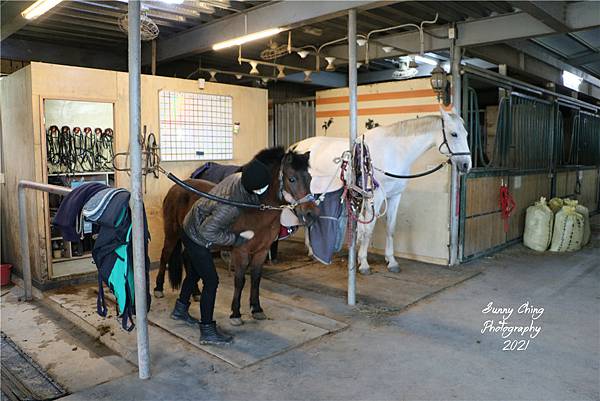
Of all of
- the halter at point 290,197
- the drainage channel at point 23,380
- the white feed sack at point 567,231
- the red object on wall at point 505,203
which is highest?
the halter at point 290,197

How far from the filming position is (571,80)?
8.08 m

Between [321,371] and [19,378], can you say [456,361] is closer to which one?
[321,371]

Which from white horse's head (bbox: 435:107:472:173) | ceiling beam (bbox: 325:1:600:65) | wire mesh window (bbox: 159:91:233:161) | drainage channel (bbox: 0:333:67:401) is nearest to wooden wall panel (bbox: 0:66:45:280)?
wire mesh window (bbox: 159:91:233:161)

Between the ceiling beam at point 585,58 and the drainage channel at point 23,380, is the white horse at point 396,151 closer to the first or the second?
the drainage channel at point 23,380

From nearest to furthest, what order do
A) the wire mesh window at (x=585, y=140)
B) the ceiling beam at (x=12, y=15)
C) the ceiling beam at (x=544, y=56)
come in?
the ceiling beam at (x=12, y=15), the ceiling beam at (x=544, y=56), the wire mesh window at (x=585, y=140)

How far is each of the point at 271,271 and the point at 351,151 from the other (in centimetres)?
180

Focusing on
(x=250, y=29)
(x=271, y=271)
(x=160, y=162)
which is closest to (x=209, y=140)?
(x=160, y=162)

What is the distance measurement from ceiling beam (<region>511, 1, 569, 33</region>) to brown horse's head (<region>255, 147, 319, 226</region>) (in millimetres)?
2105

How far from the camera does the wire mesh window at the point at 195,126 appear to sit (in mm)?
4992

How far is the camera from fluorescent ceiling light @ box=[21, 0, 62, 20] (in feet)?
12.0

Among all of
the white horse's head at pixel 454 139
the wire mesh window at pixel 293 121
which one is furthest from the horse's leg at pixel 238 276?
the wire mesh window at pixel 293 121

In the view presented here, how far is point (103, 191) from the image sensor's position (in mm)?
2748

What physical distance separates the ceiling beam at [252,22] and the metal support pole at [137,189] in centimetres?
192

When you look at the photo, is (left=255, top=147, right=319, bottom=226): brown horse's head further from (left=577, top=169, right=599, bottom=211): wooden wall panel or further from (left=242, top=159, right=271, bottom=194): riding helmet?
(left=577, top=169, right=599, bottom=211): wooden wall panel
